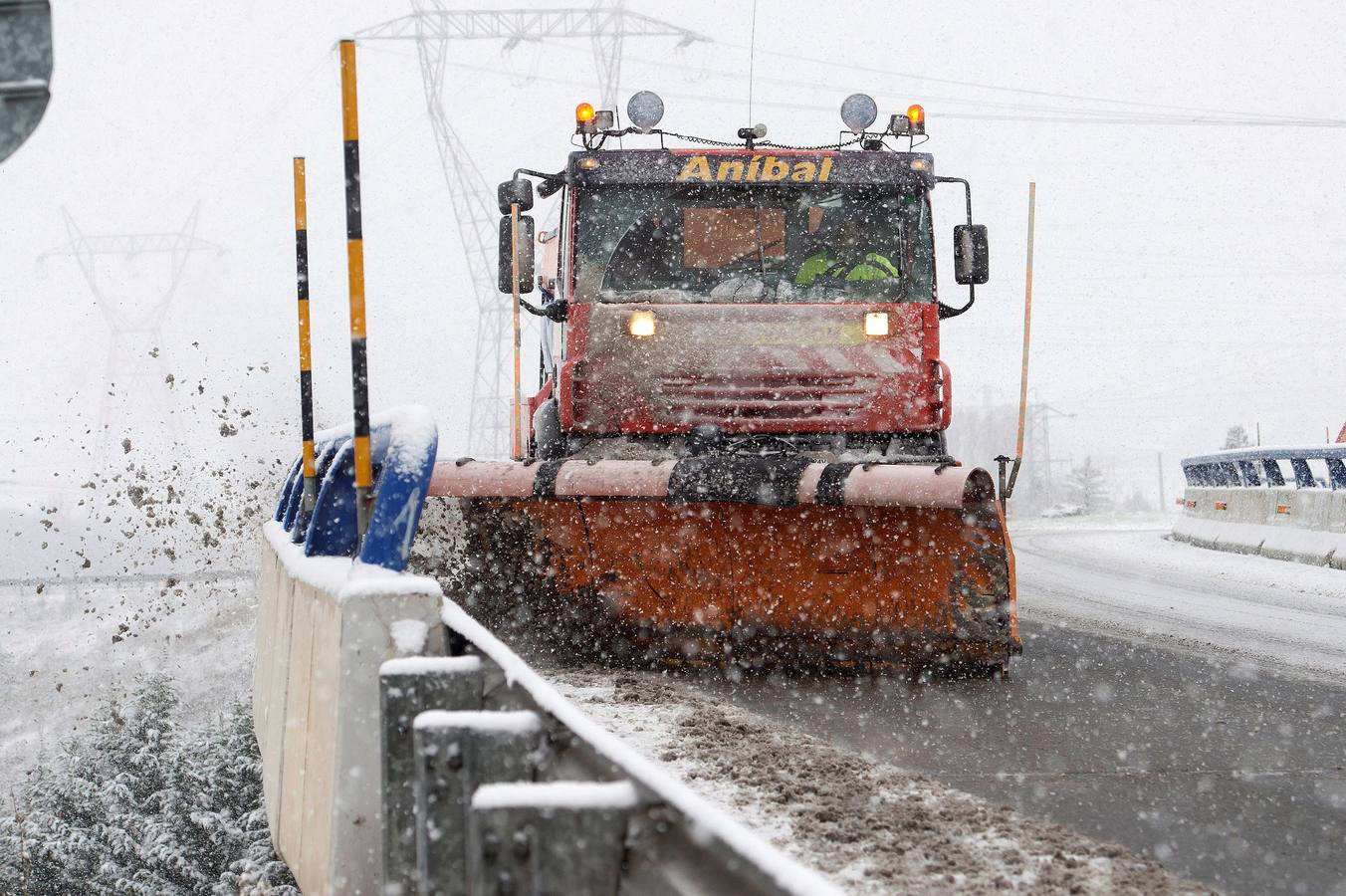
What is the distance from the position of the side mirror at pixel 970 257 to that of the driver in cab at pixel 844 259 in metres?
0.53

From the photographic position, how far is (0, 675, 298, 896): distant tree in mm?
9133

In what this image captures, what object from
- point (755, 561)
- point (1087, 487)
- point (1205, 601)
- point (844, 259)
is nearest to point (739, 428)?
point (755, 561)

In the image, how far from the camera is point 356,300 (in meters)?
3.25

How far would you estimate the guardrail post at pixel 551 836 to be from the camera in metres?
1.59

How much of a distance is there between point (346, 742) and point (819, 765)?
1.84 metres

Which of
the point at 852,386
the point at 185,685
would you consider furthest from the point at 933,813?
the point at 185,685

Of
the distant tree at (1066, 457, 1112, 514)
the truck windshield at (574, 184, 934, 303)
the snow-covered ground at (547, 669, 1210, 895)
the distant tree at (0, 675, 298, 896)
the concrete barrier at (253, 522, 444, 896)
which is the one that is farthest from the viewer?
the distant tree at (1066, 457, 1112, 514)

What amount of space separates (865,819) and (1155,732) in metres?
1.93

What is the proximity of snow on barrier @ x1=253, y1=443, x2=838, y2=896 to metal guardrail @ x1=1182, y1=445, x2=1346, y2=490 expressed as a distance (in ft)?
39.4

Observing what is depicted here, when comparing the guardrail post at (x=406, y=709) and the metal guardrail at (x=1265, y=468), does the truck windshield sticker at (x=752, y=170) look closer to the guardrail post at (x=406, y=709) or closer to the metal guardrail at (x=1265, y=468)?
the guardrail post at (x=406, y=709)

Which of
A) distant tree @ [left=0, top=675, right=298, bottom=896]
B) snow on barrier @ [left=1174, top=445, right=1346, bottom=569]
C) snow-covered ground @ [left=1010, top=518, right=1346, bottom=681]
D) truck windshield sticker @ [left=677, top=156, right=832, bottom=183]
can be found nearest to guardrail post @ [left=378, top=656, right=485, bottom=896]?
snow-covered ground @ [left=1010, top=518, right=1346, bottom=681]

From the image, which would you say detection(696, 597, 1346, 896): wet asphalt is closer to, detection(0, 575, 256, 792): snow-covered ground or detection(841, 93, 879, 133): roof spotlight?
detection(841, 93, 879, 133): roof spotlight

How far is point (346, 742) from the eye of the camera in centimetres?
264

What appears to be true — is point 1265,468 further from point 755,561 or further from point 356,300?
point 356,300
